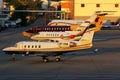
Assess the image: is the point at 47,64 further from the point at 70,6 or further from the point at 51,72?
the point at 70,6

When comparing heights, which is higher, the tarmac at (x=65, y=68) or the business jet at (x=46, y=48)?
the business jet at (x=46, y=48)

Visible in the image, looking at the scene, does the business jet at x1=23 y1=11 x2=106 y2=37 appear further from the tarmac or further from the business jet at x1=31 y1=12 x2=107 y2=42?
the tarmac

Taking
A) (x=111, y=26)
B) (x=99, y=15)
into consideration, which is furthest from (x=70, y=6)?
(x=99, y=15)

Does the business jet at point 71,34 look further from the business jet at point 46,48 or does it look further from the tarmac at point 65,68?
the business jet at point 46,48

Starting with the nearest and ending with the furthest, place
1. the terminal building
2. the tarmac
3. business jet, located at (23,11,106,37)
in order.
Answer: the tarmac → business jet, located at (23,11,106,37) → the terminal building

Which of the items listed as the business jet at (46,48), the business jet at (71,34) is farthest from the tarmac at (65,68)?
the business jet at (71,34)

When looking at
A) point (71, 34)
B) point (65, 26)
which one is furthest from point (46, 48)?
point (65, 26)

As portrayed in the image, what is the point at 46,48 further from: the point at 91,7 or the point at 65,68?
the point at 91,7

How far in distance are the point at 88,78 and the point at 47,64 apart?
393 inches

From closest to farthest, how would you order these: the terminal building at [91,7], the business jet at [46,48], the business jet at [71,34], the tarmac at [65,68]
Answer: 1. the tarmac at [65,68]
2. the business jet at [46,48]
3. the business jet at [71,34]
4. the terminal building at [91,7]

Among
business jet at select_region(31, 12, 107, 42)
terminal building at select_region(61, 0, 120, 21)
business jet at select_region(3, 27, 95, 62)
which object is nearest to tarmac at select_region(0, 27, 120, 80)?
business jet at select_region(3, 27, 95, 62)

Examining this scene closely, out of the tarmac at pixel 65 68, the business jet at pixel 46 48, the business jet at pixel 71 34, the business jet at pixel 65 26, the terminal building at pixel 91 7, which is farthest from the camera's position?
the terminal building at pixel 91 7

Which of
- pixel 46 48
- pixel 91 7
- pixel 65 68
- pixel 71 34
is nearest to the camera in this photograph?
pixel 65 68

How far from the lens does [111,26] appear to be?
120 metres
